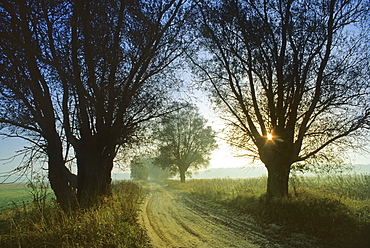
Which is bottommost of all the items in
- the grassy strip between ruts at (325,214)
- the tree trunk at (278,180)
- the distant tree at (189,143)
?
the grassy strip between ruts at (325,214)

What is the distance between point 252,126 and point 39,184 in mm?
8709

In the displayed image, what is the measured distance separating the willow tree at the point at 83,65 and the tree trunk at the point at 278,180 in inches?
256

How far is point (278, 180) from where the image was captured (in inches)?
376

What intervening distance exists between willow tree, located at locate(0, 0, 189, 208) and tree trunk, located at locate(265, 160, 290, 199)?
6.51 m

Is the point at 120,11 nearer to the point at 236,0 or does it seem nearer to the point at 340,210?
the point at 236,0

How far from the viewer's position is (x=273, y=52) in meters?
10.4

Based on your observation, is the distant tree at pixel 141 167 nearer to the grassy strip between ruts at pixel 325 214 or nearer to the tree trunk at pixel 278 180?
the tree trunk at pixel 278 180

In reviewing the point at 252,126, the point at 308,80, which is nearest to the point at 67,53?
the point at 252,126

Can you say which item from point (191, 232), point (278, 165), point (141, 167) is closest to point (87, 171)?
point (191, 232)

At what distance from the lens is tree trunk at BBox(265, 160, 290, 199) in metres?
9.35

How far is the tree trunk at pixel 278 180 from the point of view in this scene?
9.35m

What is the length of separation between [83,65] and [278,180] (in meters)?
9.06

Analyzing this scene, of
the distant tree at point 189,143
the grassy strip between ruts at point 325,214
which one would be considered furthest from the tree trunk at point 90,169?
the distant tree at point 189,143

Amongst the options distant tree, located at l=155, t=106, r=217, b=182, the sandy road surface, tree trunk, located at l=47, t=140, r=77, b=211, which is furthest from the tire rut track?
distant tree, located at l=155, t=106, r=217, b=182
